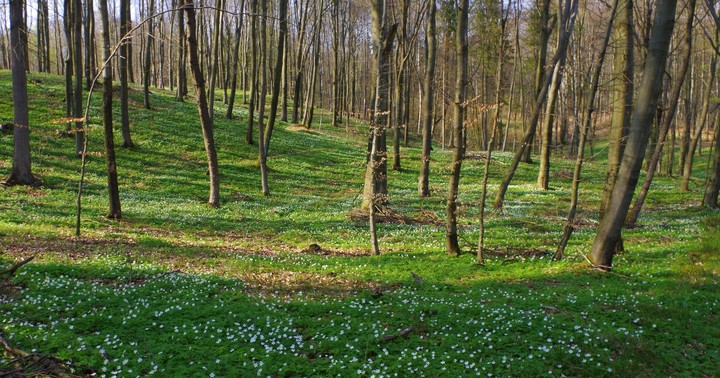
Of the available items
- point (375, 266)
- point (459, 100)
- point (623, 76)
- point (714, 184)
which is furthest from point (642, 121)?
point (714, 184)

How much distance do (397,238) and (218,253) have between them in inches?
228

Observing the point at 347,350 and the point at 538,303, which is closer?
the point at 347,350

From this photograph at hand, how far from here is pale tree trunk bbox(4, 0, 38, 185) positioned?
1772 cm

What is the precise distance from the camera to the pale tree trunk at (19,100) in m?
17.7

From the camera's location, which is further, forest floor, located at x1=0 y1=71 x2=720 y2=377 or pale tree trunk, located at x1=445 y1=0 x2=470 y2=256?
pale tree trunk, located at x1=445 y1=0 x2=470 y2=256

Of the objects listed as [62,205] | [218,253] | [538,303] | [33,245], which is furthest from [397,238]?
[62,205]

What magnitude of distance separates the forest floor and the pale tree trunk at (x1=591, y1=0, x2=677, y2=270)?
1.07 meters

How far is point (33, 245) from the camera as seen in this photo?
11883 mm

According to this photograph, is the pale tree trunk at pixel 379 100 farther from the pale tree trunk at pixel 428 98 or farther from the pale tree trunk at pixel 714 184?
the pale tree trunk at pixel 714 184

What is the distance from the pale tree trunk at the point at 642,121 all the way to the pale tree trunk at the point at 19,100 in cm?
1993

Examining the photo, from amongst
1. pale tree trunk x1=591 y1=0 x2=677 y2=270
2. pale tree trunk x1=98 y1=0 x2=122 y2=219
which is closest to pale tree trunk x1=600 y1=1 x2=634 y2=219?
pale tree trunk x1=591 y1=0 x2=677 y2=270

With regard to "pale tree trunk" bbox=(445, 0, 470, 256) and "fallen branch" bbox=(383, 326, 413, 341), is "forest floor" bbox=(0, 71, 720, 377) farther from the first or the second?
"pale tree trunk" bbox=(445, 0, 470, 256)

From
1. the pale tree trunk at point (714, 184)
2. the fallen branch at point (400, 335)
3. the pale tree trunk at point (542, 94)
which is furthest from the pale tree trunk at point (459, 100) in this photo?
the pale tree trunk at point (714, 184)

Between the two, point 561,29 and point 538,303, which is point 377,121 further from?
point 561,29
